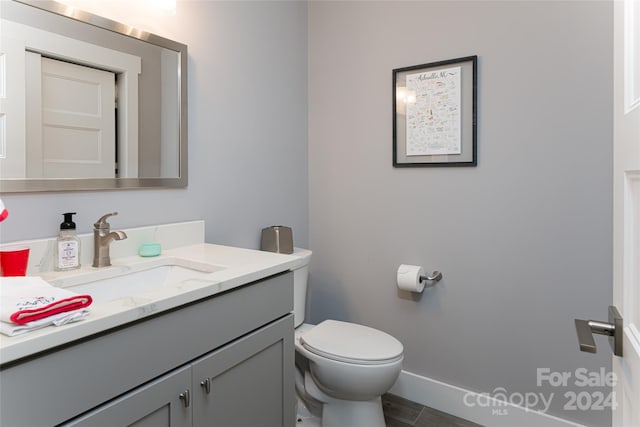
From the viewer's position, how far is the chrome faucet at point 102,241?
49.0 inches

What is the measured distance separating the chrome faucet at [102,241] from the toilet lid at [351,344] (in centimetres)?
90

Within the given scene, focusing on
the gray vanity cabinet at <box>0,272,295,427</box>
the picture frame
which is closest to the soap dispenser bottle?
the gray vanity cabinet at <box>0,272,295,427</box>

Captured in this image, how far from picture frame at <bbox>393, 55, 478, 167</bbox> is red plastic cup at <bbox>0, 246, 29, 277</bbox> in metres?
1.64

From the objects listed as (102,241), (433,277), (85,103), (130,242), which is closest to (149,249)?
(130,242)

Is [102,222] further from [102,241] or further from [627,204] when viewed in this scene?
[627,204]

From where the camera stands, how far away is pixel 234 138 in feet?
6.12

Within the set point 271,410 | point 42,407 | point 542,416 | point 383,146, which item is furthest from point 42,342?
point 542,416

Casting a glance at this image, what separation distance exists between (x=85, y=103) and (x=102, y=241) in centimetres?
46

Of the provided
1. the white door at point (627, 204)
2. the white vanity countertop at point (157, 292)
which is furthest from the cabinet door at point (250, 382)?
the white door at point (627, 204)

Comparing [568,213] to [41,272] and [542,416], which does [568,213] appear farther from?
[41,272]

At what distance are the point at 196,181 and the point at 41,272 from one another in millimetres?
682

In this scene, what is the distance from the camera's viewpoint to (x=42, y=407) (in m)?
0.72

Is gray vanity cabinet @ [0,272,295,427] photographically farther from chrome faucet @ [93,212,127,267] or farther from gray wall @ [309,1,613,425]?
gray wall @ [309,1,613,425]

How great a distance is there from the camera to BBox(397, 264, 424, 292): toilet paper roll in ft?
6.41
